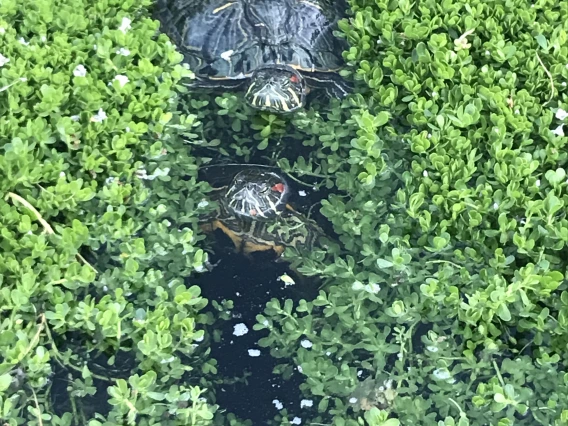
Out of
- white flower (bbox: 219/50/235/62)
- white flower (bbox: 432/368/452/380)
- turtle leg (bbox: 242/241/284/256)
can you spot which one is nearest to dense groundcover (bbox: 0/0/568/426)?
white flower (bbox: 432/368/452/380)

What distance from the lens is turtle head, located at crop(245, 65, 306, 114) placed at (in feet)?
7.00

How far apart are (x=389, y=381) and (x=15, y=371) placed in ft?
2.75

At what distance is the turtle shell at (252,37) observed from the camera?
2.31 meters

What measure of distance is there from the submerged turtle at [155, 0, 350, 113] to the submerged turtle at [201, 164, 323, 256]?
0.50m

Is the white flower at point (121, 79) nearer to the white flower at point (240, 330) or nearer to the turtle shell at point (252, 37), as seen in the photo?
the turtle shell at point (252, 37)

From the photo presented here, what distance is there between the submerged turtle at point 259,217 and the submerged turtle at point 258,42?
496 millimetres

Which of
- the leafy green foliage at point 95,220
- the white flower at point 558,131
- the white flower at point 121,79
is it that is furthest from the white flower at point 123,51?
the white flower at point 558,131

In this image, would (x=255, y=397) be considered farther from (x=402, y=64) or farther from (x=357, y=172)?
(x=402, y=64)

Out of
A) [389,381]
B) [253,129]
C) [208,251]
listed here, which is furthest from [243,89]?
[389,381]

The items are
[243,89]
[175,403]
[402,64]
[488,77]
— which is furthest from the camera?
[243,89]

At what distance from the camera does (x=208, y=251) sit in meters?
1.78

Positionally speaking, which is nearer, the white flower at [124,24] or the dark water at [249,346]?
the dark water at [249,346]

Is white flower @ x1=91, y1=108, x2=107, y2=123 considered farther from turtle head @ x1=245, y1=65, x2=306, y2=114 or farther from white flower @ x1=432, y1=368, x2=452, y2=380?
white flower @ x1=432, y1=368, x2=452, y2=380

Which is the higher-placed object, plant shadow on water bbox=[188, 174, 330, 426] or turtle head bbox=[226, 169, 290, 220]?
turtle head bbox=[226, 169, 290, 220]
